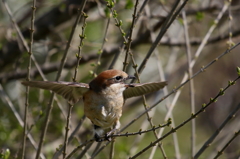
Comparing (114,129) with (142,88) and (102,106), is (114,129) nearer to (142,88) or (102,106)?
(102,106)

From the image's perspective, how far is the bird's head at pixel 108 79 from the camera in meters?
4.04

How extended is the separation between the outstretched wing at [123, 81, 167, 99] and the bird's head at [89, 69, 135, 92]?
146mm

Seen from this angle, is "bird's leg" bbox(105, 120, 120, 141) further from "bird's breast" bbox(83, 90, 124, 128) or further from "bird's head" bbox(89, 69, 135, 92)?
"bird's head" bbox(89, 69, 135, 92)

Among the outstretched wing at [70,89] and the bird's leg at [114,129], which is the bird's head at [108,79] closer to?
the outstretched wing at [70,89]

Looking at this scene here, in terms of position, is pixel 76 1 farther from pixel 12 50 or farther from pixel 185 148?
pixel 185 148

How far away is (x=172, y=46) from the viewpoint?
679 centimetres

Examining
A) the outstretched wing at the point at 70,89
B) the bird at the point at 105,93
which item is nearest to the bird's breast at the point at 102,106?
the bird at the point at 105,93

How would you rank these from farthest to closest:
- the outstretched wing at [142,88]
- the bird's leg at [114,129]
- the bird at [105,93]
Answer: the bird's leg at [114,129], the bird at [105,93], the outstretched wing at [142,88]

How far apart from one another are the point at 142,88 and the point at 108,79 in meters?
0.40

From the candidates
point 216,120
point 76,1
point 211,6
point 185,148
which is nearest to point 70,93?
point 76,1

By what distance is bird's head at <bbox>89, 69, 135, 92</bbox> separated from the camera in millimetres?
4043

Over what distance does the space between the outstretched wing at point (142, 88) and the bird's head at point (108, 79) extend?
146 mm

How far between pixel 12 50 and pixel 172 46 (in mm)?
2833

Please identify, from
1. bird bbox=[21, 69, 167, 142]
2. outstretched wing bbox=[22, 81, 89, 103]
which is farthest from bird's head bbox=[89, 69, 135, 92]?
outstretched wing bbox=[22, 81, 89, 103]
